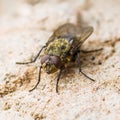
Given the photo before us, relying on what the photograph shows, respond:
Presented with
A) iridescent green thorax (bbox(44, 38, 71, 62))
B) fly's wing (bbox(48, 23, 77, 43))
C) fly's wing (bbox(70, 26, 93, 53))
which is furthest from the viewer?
fly's wing (bbox(48, 23, 77, 43))

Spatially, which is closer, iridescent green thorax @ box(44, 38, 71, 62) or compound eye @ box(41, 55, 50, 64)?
compound eye @ box(41, 55, 50, 64)

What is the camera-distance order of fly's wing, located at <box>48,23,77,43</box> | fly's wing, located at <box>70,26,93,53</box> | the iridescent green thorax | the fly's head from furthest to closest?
fly's wing, located at <box>48,23,77,43</box>
fly's wing, located at <box>70,26,93,53</box>
the iridescent green thorax
the fly's head

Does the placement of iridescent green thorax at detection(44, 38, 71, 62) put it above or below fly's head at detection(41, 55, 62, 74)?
above

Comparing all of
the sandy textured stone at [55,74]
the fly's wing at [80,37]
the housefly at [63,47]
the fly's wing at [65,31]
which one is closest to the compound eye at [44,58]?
the housefly at [63,47]

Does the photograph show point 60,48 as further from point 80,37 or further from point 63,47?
point 80,37

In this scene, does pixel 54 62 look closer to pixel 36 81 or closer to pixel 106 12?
pixel 36 81

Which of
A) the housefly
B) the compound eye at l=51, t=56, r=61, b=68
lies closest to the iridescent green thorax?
the housefly

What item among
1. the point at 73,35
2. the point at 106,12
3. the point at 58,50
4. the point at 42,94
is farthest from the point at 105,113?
the point at 106,12

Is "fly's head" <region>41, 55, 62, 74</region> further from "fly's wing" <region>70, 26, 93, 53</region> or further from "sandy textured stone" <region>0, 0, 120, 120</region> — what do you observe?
"fly's wing" <region>70, 26, 93, 53</region>
